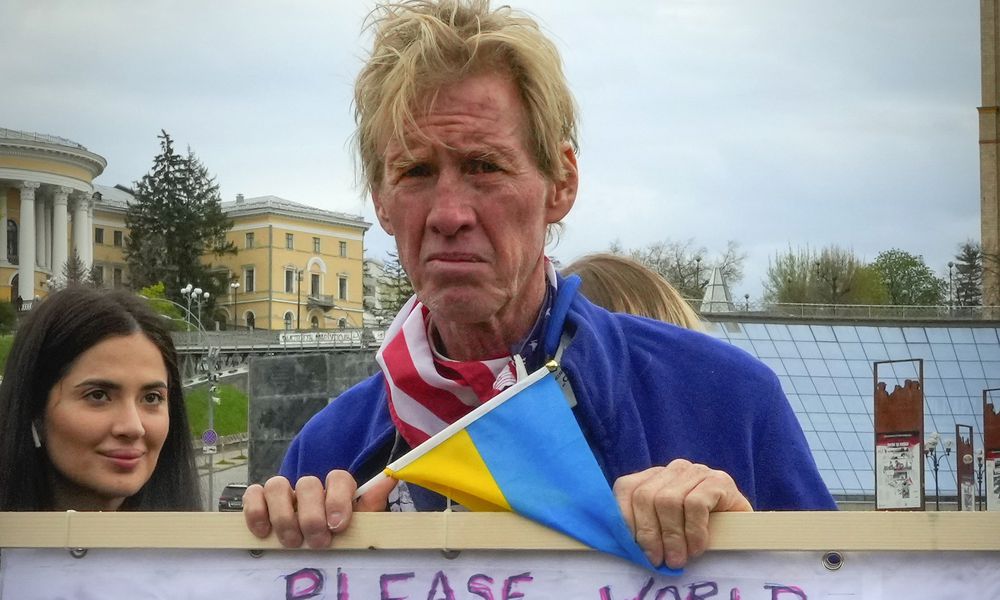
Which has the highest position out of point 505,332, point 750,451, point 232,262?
point 232,262

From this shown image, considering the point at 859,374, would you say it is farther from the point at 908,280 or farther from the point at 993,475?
the point at 993,475

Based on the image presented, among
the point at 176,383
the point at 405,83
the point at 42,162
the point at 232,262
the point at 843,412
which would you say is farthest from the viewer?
the point at 232,262

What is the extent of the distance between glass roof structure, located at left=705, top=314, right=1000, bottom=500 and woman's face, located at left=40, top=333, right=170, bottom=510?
1839 inches

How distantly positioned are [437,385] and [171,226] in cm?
8565

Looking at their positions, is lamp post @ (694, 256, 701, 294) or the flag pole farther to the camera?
lamp post @ (694, 256, 701, 294)

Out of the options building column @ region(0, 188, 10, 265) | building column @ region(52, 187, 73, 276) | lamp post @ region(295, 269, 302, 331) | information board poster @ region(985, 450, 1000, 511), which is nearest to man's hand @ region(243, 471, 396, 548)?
information board poster @ region(985, 450, 1000, 511)

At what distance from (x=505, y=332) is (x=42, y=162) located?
84031 mm

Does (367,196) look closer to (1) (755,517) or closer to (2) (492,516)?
(2) (492,516)

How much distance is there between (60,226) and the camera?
84250 mm

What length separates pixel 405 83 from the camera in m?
2.05

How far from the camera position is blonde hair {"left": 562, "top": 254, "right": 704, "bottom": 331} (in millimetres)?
4422

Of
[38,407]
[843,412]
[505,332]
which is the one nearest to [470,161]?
[505,332]

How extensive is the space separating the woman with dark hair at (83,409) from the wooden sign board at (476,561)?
0.98 metres

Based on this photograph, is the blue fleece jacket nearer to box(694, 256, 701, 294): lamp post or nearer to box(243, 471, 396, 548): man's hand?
box(243, 471, 396, 548): man's hand
